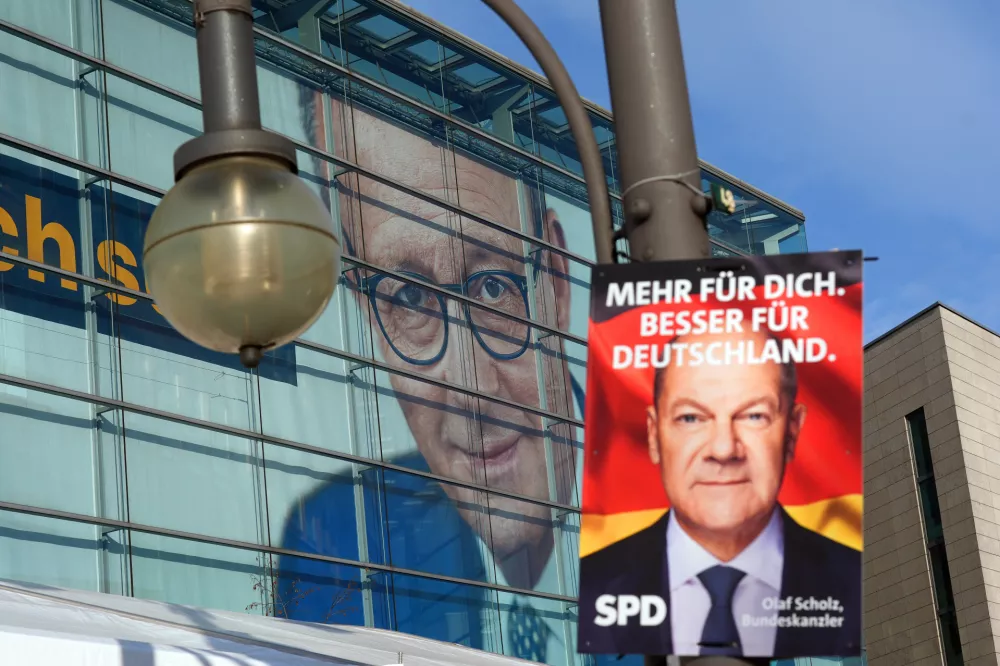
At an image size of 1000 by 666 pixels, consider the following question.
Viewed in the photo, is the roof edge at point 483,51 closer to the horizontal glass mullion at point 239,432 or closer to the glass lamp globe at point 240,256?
the horizontal glass mullion at point 239,432

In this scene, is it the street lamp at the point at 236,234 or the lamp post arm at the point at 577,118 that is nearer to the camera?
the street lamp at the point at 236,234

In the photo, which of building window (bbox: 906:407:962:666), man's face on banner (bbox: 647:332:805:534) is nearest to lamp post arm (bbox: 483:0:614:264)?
man's face on banner (bbox: 647:332:805:534)

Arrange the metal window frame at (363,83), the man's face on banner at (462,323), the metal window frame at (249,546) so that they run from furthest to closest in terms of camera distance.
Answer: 1. the man's face on banner at (462,323)
2. the metal window frame at (363,83)
3. the metal window frame at (249,546)

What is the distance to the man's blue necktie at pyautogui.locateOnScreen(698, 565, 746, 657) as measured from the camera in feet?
10.6

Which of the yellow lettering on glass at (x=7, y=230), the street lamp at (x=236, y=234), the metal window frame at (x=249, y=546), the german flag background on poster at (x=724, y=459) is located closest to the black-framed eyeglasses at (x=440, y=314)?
the metal window frame at (x=249, y=546)

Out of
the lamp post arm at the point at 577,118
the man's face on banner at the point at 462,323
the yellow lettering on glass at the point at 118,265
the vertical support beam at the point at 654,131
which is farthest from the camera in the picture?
the man's face on banner at the point at 462,323

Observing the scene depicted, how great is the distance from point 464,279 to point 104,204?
625 centimetres

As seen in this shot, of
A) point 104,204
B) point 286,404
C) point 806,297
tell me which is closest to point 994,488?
point 286,404

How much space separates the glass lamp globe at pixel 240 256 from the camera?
3750 mm

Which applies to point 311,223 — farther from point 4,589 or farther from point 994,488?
point 994,488

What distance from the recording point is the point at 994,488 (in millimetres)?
34031

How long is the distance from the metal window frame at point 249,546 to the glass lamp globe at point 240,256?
13133 mm

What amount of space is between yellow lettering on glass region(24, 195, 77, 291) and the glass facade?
0.03m

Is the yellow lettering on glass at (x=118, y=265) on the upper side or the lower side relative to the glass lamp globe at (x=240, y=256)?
upper
